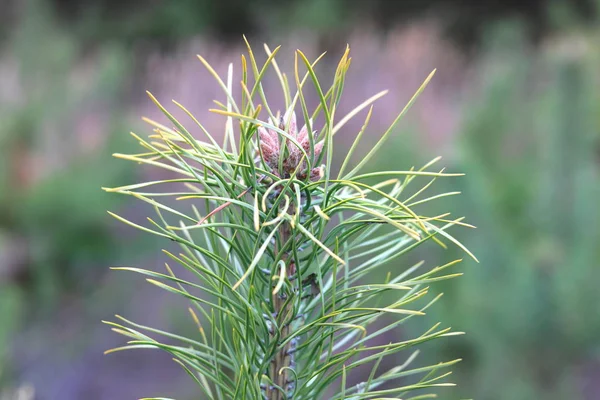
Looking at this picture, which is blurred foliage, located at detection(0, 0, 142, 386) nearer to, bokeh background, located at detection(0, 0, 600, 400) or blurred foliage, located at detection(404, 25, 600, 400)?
bokeh background, located at detection(0, 0, 600, 400)

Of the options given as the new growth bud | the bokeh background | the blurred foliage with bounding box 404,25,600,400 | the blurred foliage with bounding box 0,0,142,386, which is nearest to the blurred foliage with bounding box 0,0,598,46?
the bokeh background

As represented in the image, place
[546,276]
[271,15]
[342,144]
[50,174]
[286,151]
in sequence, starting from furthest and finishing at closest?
1. [271,15]
2. [342,144]
3. [50,174]
4. [546,276]
5. [286,151]

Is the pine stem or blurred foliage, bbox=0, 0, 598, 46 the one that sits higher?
blurred foliage, bbox=0, 0, 598, 46

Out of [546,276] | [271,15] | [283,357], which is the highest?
[271,15]

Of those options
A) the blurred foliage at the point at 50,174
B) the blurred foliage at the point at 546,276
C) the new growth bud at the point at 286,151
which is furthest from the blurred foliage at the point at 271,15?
the new growth bud at the point at 286,151

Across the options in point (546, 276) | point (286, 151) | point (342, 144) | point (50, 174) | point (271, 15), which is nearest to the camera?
point (286, 151)

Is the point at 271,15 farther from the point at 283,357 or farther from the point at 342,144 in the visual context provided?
the point at 283,357

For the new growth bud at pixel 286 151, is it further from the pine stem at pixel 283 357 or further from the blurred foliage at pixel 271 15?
the blurred foliage at pixel 271 15

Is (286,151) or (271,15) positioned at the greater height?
(271,15)

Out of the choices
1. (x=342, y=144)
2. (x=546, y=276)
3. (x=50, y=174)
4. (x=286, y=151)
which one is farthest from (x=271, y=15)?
(x=286, y=151)
